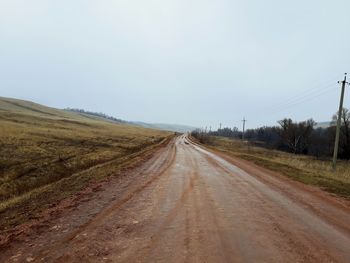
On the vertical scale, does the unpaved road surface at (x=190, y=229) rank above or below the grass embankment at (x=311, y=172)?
below

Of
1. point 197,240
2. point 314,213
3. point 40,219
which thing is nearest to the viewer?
point 197,240

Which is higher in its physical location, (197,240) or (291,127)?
(291,127)

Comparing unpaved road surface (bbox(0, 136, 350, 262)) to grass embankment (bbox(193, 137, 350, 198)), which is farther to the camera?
grass embankment (bbox(193, 137, 350, 198))

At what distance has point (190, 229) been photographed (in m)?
7.57

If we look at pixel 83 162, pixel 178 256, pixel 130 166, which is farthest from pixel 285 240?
pixel 83 162

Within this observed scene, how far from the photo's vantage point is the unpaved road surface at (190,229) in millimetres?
6074

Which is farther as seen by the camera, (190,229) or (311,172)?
(311,172)

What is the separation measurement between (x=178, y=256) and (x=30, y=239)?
10.0 ft

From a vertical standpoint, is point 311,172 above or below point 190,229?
above

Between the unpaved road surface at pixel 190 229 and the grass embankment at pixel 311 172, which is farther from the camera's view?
the grass embankment at pixel 311 172

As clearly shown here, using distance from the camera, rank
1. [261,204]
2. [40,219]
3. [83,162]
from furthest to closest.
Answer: [83,162], [261,204], [40,219]

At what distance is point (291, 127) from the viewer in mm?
95438

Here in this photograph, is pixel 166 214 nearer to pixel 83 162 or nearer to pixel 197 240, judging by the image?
pixel 197 240

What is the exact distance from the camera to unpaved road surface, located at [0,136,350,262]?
19.9ft
